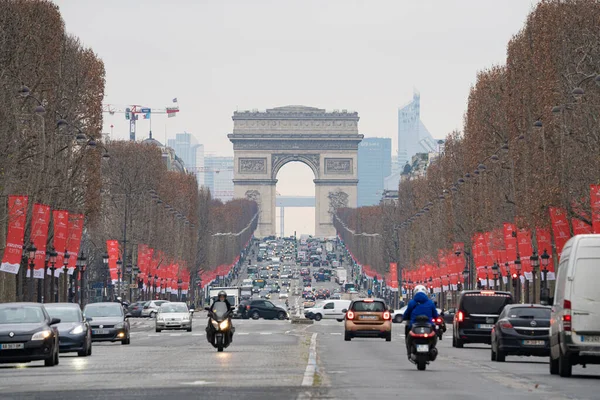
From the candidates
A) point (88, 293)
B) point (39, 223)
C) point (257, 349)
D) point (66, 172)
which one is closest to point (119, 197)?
point (88, 293)

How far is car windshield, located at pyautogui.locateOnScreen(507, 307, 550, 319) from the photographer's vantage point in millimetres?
37438

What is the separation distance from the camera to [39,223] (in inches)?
2430

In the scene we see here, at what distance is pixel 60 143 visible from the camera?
3000 inches

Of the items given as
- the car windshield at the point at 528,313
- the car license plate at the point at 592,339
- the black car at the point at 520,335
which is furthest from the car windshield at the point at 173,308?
the car license plate at the point at 592,339

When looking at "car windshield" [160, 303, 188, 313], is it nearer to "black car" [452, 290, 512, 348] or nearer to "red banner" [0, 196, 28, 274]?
"red banner" [0, 196, 28, 274]

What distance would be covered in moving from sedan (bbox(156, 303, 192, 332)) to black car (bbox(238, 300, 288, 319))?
1393 inches

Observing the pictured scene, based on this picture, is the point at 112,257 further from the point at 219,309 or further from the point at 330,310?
the point at 219,309

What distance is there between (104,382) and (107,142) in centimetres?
9557

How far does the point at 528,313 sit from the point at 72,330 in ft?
37.2

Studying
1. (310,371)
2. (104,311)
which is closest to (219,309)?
(104,311)

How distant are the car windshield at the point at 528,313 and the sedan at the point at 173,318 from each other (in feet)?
111

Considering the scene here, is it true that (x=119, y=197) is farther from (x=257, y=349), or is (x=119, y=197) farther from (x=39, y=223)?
(x=257, y=349)

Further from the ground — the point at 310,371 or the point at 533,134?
the point at 533,134

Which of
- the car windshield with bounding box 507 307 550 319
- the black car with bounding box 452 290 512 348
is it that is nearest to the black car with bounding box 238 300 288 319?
the black car with bounding box 452 290 512 348
